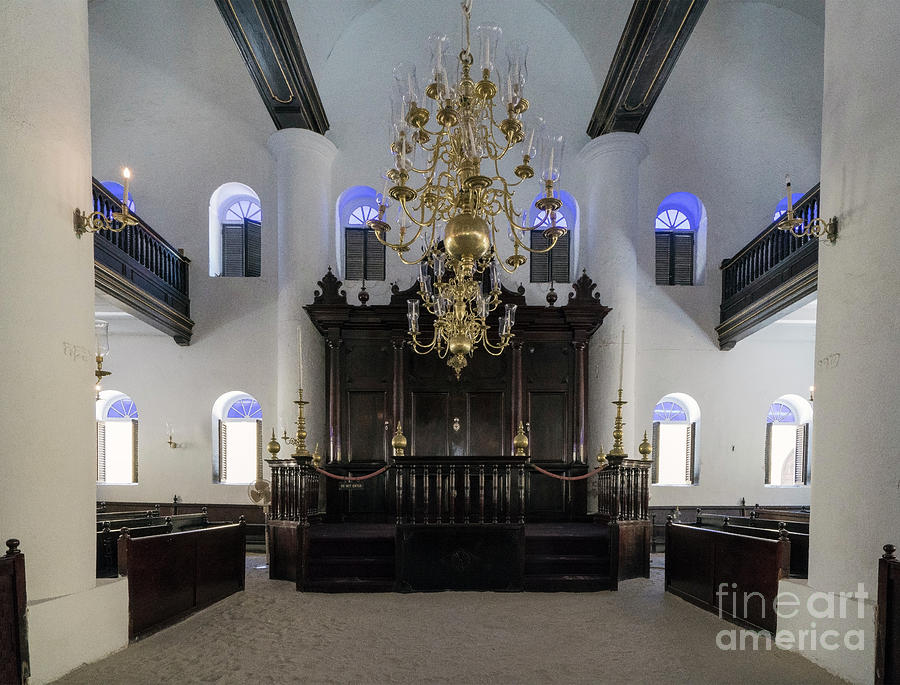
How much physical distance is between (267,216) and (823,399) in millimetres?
9031

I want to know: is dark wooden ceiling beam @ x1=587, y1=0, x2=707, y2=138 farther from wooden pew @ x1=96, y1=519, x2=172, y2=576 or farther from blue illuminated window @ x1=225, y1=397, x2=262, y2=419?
wooden pew @ x1=96, y1=519, x2=172, y2=576

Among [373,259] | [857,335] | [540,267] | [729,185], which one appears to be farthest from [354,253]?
[857,335]

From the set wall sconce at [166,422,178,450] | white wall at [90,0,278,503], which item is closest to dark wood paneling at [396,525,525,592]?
white wall at [90,0,278,503]

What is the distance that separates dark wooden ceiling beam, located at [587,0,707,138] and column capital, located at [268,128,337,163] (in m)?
5.00

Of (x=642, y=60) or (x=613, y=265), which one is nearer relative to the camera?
(x=642, y=60)

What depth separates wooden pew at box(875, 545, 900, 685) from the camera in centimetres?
306

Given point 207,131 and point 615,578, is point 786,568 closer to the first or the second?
point 615,578

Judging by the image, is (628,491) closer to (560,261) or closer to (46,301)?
(560,261)

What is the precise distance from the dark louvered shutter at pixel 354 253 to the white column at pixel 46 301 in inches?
232

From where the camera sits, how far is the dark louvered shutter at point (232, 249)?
976 cm

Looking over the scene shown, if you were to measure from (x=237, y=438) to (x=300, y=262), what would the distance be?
11.8ft

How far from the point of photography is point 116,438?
9.62 m

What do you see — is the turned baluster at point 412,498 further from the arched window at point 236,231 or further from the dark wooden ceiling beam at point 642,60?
the dark wooden ceiling beam at point 642,60

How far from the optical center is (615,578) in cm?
590
